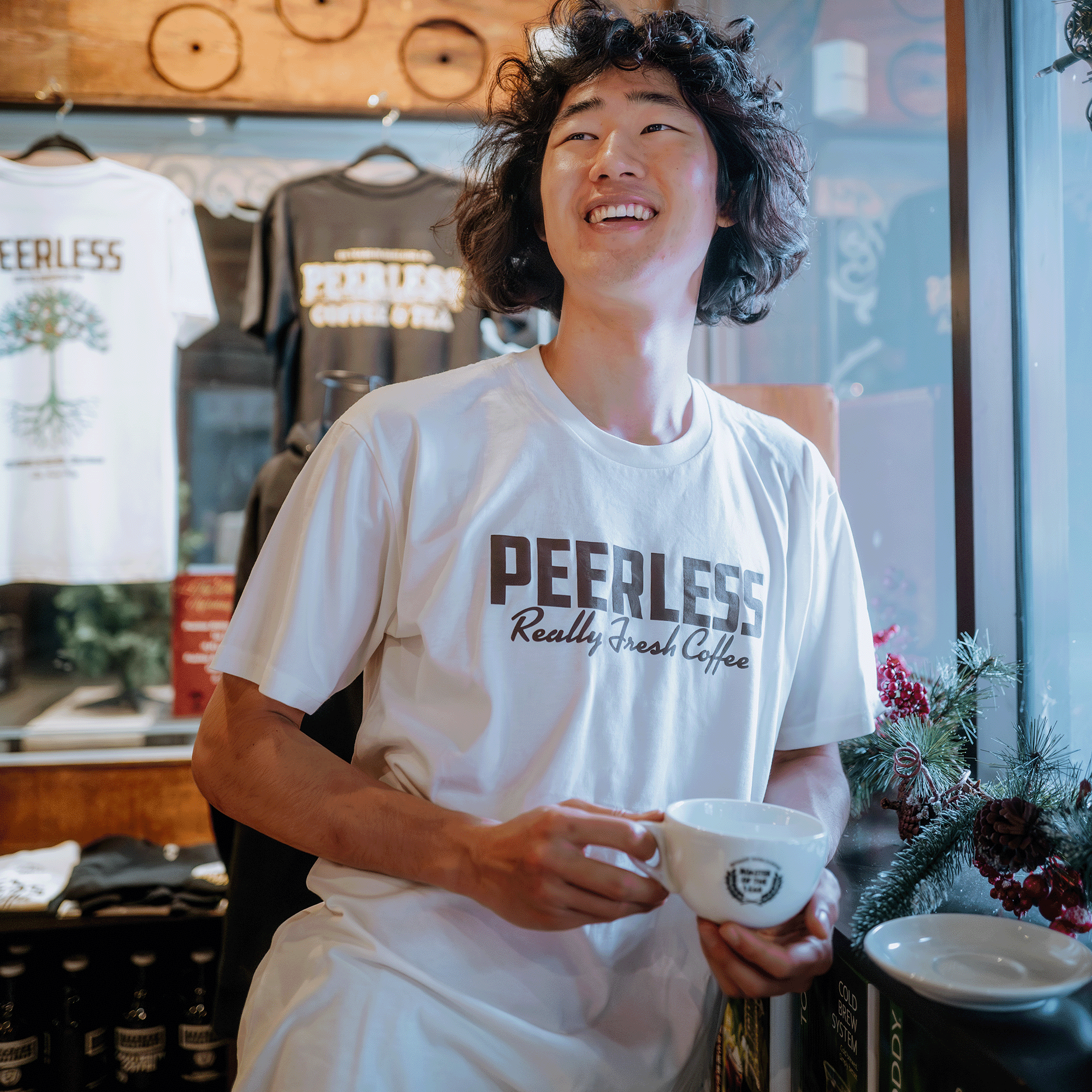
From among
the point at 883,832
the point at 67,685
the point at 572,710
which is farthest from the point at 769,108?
the point at 67,685

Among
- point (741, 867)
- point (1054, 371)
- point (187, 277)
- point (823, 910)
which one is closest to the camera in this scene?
point (741, 867)

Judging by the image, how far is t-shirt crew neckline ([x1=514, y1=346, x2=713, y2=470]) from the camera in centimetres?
112

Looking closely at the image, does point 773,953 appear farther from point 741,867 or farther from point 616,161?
point 616,161

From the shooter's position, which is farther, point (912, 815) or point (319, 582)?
point (912, 815)

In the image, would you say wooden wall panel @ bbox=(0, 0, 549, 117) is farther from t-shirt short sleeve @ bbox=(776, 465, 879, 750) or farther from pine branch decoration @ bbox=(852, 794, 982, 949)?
pine branch decoration @ bbox=(852, 794, 982, 949)

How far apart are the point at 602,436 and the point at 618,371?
0.38 ft

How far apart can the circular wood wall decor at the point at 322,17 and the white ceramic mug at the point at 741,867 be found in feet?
9.00

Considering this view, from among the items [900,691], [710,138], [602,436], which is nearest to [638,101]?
[710,138]

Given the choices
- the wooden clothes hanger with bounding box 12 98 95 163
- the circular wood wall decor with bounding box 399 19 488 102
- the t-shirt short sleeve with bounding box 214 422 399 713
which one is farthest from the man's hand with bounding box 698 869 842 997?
the wooden clothes hanger with bounding box 12 98 95 163

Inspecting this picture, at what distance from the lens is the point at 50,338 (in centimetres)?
272

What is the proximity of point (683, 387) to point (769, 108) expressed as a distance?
457 mm

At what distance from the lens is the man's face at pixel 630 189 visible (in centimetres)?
114

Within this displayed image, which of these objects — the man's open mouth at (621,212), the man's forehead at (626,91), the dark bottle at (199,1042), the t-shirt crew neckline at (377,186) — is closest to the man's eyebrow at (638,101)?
the man's forehead at (626,91)

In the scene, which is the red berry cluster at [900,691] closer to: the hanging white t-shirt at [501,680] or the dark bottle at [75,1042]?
the hanging white t-shirt at [501,680]
